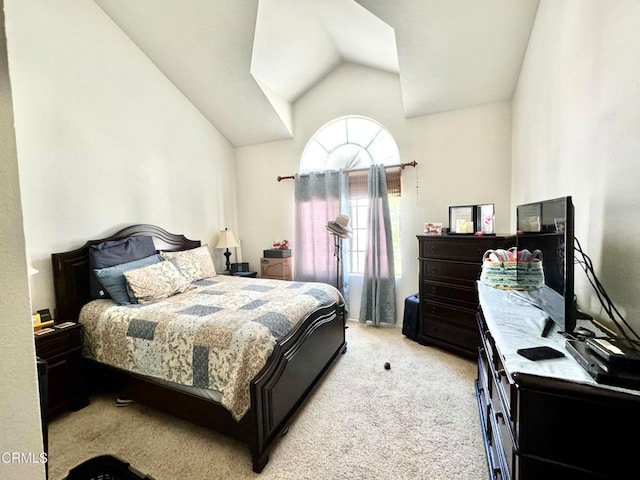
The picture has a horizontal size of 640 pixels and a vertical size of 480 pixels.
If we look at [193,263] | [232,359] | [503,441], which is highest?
[193,263]

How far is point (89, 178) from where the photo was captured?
2574 millimetres

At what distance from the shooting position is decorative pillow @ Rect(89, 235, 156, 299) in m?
2.41

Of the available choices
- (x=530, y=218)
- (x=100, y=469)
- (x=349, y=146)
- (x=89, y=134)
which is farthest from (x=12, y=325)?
(x=349, y=146)

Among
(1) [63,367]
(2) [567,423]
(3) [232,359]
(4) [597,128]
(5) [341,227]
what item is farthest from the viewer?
(5) [341,227]

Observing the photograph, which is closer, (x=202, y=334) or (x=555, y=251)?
(x=555, y=251)

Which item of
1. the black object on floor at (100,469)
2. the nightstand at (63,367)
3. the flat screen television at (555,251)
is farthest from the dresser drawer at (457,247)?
the nightstand at (63,367)

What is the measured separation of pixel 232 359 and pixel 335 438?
84cm

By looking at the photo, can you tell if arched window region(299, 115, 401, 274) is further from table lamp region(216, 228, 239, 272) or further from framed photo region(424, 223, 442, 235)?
table lamp region(216, 228, 239, 272)

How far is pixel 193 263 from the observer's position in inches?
122

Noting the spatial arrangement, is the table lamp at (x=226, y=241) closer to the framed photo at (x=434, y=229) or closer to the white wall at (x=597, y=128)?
the framed photo at (x=434, y=229)

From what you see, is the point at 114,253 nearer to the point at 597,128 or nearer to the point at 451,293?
the point at 451,293

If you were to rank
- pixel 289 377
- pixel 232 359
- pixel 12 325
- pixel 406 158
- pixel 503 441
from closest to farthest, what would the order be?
pixel 12 325, pixel 503 441, pixel 232 359, pixel 289 377, pixel 406 158

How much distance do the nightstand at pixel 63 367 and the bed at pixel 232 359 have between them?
0.33 ft

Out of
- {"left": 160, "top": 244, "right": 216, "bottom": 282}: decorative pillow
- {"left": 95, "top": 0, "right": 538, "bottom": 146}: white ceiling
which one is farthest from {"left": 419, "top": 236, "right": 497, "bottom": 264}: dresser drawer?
{"left": 160, "top": 244, "right": 216, "bottom": 282}: decorative pillow
